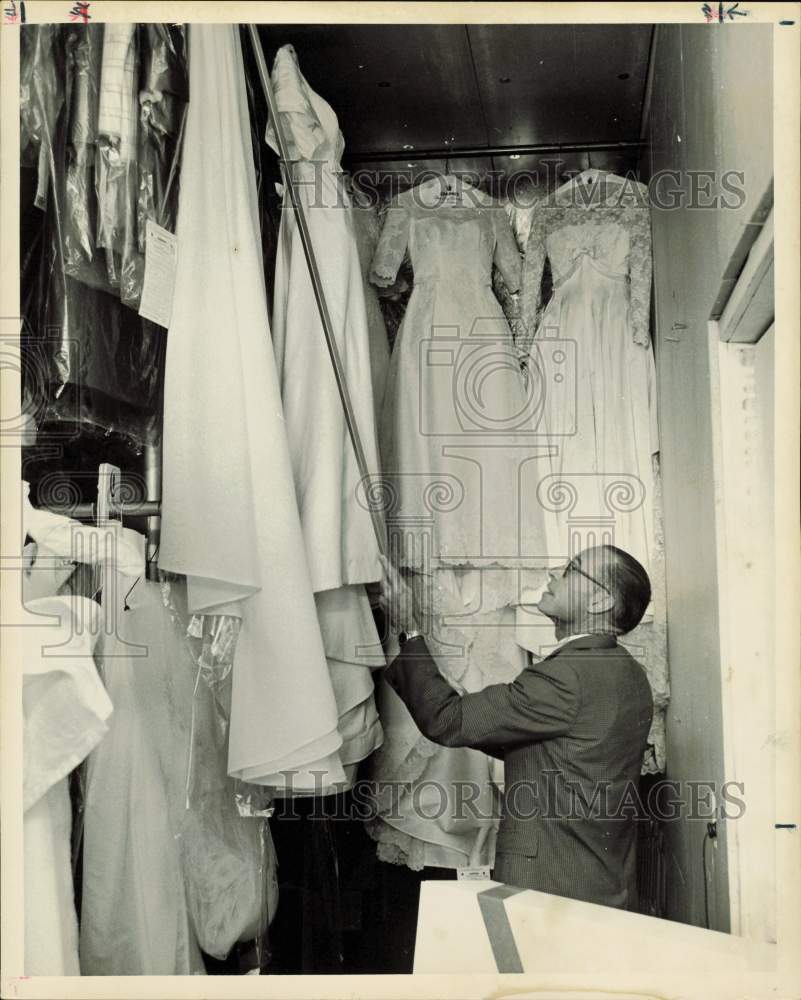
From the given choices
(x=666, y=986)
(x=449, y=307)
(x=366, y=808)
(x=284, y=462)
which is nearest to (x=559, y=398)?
(x=449, y=307)

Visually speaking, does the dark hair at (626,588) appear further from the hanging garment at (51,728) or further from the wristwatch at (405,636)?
the hanging garment at (51,728)

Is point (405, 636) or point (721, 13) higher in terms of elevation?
point (721, 13)

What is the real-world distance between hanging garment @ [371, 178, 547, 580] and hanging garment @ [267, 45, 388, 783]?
5 cm


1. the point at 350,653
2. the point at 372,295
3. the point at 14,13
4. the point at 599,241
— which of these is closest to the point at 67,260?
the point at 14,13

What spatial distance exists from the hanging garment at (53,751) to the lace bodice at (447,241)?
668mm

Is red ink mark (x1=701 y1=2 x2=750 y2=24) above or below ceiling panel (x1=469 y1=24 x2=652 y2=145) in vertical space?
below

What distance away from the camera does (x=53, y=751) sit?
998 millimetres

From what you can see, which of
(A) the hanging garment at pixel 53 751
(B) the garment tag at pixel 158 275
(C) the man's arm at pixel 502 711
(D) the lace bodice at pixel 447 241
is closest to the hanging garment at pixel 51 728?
(A) the hanging garment at pixel 53 751

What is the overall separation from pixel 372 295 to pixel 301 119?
25cm

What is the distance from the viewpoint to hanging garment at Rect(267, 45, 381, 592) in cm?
133

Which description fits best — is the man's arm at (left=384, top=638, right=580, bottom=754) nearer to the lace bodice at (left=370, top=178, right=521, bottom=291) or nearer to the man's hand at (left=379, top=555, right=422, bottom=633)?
the man's hand at (left=379, top=555, right=422, bottom=633)

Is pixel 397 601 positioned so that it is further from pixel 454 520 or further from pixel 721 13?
pixel 721 13

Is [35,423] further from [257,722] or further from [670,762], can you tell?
[670,762]

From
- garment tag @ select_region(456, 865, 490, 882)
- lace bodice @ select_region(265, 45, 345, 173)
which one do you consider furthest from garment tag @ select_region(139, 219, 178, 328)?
garment tag @ select_region(456, 865, 490, 882)
